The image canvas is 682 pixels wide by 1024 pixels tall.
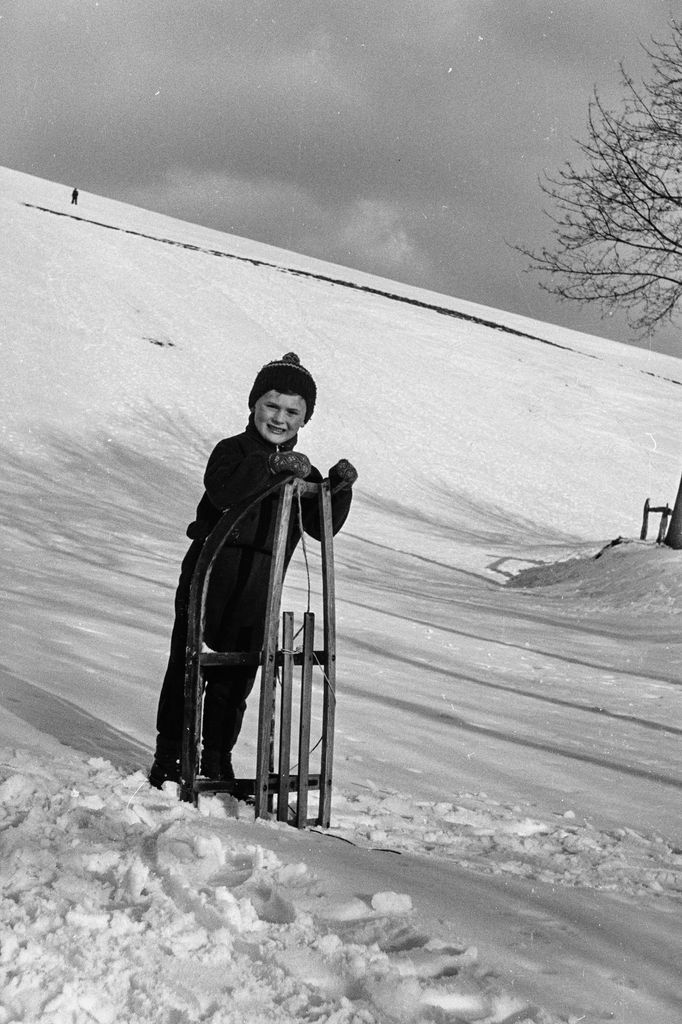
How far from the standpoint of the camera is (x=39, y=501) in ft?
45.6

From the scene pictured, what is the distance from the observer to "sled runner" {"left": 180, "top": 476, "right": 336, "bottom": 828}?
3469 millimetres

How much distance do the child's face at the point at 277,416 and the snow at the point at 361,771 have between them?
1.36 meters

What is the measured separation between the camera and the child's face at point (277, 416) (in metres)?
3.93

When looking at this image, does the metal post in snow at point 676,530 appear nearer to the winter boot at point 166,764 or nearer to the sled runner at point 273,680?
the sled runner at point 273,680

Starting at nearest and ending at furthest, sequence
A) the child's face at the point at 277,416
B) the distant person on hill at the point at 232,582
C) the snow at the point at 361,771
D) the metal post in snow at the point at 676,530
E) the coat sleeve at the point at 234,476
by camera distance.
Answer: the snow at the point at 361,771 < the coat sleeve at the point at 234,476 < the distant person on hill at the point at 232,582 < the child's face at the point at 277,416 < the metal post in snow at the point at 676,530

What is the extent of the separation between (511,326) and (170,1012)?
4878cm

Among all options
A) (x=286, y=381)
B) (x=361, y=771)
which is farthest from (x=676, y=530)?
(x=286, y=381)

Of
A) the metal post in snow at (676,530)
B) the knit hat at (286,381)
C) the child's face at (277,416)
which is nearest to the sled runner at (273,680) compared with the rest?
the child's face at (277,416)

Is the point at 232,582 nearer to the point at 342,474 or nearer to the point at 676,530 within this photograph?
the point at 342,474

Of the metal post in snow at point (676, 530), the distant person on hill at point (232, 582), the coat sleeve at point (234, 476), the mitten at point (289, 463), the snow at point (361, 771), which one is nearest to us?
the snow at point (361, 771)

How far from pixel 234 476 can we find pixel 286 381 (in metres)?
0.52

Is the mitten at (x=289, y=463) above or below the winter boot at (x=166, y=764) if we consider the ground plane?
above

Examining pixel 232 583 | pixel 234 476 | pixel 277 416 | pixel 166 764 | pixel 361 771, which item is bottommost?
pixel 361 771

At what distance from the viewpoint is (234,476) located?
3.65m
